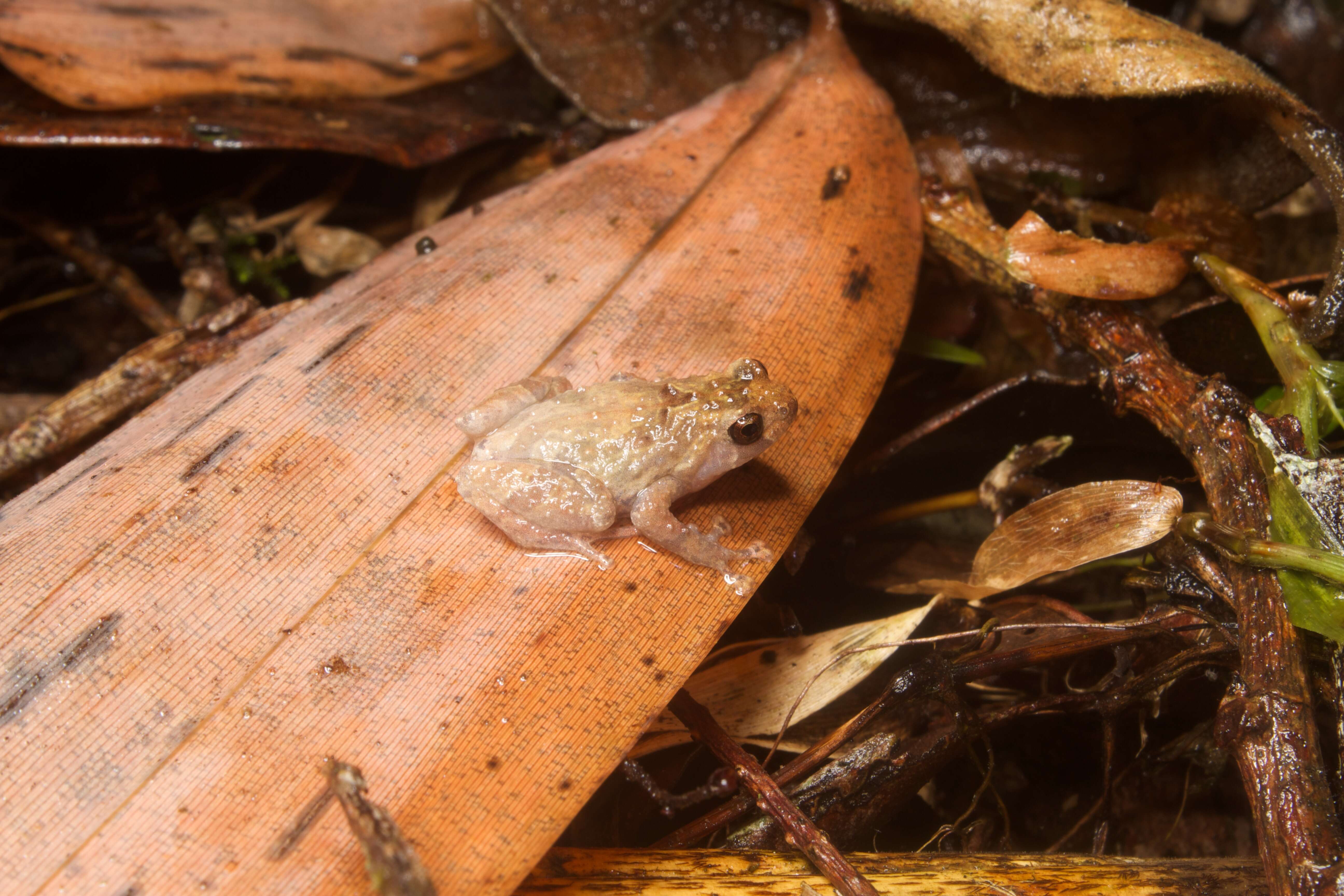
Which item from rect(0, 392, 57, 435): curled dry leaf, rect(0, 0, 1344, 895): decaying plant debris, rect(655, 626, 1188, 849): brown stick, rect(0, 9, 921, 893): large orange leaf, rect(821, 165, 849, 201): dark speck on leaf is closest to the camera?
rect(0, 9, 921, 893): large orange leaf

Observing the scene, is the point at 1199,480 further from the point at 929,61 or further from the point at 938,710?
the point at 929,61

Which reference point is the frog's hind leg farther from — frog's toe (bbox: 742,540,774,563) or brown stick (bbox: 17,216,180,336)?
brown stick (bbox: 17,216,180,336)

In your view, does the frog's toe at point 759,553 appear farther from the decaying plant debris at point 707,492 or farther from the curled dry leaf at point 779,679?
the curled dry leaf at point 779,679

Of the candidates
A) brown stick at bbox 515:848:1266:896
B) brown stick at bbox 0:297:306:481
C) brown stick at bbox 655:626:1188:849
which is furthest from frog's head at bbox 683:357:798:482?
Answer: brown stick at bbox 0:297:306:481

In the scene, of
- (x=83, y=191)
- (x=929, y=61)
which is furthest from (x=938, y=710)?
(x=83, y=191)

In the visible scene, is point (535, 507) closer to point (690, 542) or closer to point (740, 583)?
point (690, 542)
